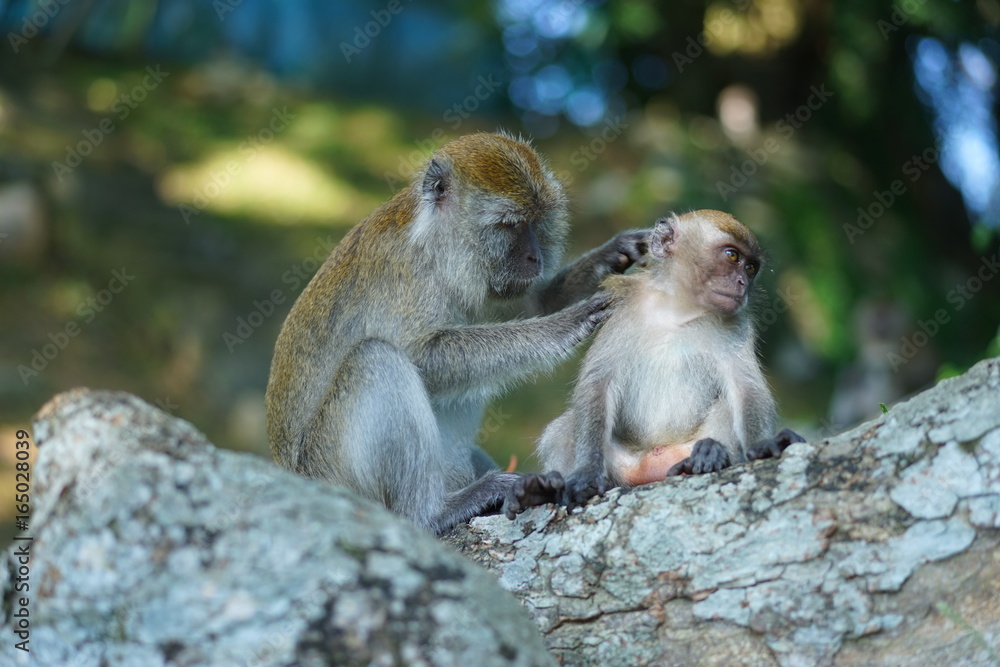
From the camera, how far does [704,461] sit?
5047mm

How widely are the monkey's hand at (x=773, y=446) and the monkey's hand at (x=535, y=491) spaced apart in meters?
1.01

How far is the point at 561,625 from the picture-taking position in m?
4.70

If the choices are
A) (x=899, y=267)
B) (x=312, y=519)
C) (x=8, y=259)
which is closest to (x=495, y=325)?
(x=312, y=519)

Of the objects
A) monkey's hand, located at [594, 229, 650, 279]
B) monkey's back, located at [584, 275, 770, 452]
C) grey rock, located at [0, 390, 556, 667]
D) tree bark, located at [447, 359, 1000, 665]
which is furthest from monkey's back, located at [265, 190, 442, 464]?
grey rock, located at [0, 390, 556, 667]

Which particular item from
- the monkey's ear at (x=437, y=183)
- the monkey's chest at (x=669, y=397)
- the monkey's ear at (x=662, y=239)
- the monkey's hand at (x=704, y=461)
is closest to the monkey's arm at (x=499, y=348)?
the monkey's ear at (x=662, y=239)

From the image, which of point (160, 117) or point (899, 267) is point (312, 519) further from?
point (160, 117)

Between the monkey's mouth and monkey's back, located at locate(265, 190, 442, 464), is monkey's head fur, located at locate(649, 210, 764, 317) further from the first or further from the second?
monkey's back, located at locate(265, 190, 442, 464)

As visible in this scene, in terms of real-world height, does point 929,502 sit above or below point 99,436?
below

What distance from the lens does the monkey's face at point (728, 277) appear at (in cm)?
589

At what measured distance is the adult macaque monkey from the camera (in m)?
6.16

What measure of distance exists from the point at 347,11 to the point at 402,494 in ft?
48.6

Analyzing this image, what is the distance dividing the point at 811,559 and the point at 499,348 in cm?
277

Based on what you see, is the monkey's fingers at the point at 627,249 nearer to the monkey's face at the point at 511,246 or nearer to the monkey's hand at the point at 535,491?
the monkey's face at the point at 511,246

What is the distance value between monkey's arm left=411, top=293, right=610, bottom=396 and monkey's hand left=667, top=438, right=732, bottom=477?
1.50 meters
